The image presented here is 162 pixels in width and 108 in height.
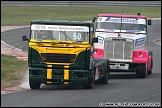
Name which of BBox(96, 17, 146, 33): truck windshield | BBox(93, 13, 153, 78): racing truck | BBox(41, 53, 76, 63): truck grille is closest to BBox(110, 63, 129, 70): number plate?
BBox(93, 13, 153, 78): racing truck

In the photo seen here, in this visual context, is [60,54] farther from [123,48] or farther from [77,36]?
[123,48]

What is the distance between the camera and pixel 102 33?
25.8m

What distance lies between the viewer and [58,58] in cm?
2033

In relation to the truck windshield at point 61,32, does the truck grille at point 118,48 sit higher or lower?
lower

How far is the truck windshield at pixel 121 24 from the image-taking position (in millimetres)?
26016

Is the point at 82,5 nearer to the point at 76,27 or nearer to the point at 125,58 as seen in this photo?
the point at 125,58

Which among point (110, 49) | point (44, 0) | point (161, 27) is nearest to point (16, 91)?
point (110, 49)

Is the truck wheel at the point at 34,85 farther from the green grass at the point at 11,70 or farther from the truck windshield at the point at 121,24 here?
the truck windshield at the point at 121,24

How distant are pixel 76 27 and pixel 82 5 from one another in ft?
178

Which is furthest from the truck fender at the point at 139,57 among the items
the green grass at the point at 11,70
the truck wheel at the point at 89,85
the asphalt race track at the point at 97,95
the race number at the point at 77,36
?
the race number at the point at 77,36

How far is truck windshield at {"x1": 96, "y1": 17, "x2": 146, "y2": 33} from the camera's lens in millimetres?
26016

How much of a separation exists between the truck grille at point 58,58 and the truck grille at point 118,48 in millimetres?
5503

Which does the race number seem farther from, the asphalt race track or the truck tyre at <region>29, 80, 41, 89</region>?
the truck tyre at <region>29, 80, 41, 89</region>

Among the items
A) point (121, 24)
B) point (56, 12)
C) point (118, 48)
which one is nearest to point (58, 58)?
point (118, 48)
